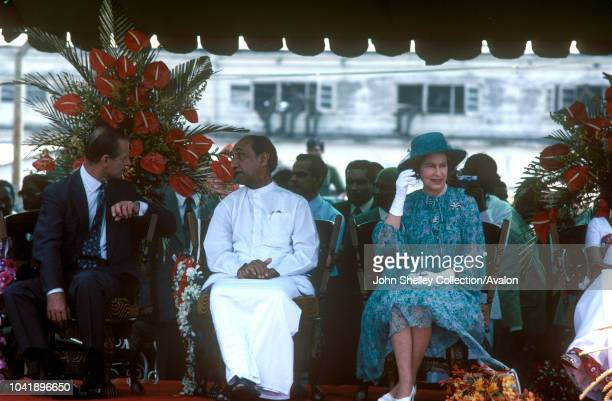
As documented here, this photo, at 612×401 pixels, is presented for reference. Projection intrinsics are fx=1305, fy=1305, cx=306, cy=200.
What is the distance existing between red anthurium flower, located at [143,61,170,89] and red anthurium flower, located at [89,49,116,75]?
0.73ft

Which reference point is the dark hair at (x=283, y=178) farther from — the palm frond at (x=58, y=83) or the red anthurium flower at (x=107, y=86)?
the red anthurium flower at (x=107, y=86)

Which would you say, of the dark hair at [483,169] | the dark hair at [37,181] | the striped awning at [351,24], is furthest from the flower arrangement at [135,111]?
the dark hair at [483,169]

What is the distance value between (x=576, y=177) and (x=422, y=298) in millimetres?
1408

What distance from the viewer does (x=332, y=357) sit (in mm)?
8875

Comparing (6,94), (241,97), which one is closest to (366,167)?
(6,94)

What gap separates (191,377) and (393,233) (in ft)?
5.05

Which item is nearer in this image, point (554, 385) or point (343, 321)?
point (554, 385)

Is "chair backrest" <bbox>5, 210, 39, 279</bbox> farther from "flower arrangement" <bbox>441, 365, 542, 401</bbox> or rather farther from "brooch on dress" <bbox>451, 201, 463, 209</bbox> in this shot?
"flower arrangement" <bbox>441, 365, 542, 401</bbox>

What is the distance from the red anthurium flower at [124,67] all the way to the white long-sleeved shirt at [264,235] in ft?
3.28

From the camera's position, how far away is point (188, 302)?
8008 millimetres

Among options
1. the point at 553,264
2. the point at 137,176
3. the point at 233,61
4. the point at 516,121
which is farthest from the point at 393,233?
the point at 516,121

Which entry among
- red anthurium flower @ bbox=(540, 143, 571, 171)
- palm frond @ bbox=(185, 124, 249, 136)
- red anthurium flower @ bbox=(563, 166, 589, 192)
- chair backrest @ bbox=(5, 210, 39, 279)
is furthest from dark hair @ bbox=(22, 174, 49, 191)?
red anthurium flower @ bbox=(563, 166, 589, 192)

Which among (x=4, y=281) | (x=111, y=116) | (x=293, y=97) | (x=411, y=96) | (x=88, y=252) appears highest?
(x=411, y=96)

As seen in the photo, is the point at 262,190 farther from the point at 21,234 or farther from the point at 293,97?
the point at 293,97
